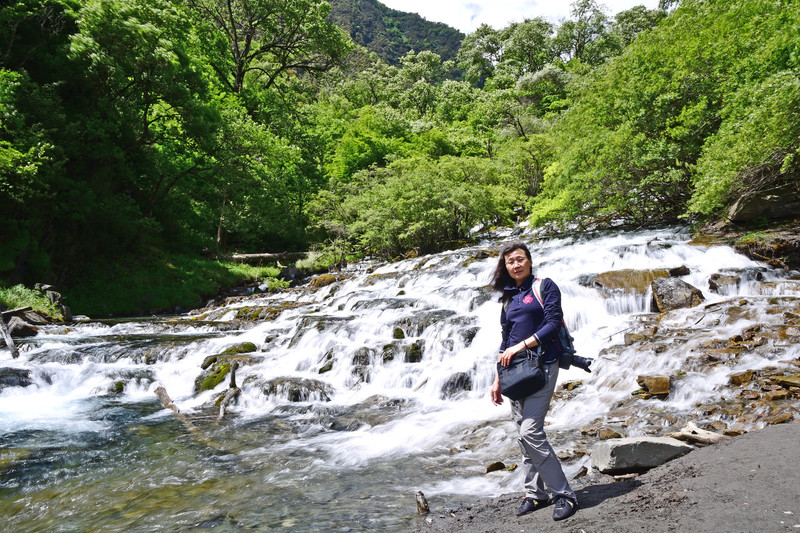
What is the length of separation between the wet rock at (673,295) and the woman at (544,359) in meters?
7.68

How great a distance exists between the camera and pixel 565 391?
6.97 metres

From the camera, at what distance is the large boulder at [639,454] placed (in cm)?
381

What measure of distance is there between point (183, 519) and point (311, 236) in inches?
1037

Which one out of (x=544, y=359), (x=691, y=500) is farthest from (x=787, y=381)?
(x=544, y=359)

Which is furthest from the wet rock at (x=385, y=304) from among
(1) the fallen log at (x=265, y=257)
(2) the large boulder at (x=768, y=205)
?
(1) the fallen log at (x=265, y=257)

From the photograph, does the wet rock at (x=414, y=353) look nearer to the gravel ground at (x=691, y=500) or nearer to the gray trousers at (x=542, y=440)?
the gravel ground at (x=691, y=500)

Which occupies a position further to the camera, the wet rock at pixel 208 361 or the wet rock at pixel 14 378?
the wet rock at pixel 208 361

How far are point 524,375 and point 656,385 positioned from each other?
398cm

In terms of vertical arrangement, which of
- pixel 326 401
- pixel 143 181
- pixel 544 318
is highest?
pixel 143 181

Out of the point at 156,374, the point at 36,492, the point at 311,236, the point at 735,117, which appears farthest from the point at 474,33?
the point at 36,492

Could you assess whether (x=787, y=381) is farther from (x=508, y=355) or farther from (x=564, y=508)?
(x=508, y=355)

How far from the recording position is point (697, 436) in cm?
415

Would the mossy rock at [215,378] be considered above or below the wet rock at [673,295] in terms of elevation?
below

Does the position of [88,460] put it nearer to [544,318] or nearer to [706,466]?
[544,318]
